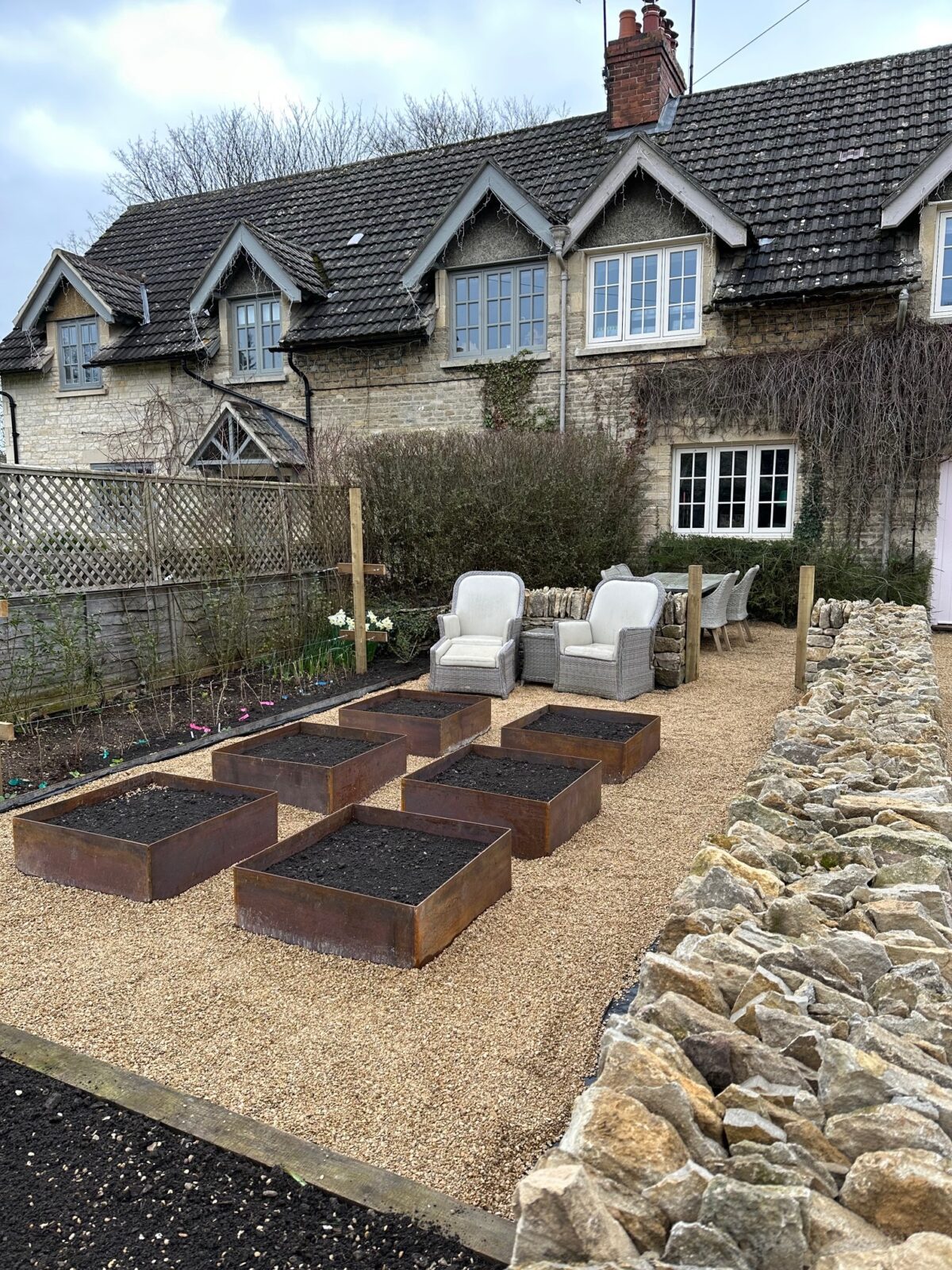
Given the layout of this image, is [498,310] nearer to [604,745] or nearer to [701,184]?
[701,184]

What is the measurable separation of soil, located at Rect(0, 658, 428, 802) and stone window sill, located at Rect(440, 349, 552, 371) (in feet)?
23.6

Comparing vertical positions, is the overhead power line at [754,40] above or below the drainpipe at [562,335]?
above

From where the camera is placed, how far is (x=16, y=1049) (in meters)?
2.65

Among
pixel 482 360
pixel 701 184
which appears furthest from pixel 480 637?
pixel 701 184

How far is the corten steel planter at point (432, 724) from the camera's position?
5.90 metres

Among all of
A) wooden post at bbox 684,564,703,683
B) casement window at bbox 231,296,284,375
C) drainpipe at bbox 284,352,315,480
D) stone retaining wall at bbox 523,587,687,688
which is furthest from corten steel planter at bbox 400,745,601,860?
casement window at bbox 231,296,284,375

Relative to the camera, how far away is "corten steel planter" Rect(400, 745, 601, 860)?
416 centimetres

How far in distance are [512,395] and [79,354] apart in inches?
379

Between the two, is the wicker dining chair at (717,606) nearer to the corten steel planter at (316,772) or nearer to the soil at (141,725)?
the soil at (141,725)

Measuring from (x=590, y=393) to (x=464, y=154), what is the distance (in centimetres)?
667

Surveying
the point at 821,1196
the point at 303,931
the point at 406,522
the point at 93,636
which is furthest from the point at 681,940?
the point at 406,522

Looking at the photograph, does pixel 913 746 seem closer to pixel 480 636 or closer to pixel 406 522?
pixel 480 636

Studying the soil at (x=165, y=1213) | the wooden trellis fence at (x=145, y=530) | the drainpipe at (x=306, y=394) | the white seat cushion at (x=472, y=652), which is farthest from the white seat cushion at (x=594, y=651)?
the drainpipe at (x=306, y=394)

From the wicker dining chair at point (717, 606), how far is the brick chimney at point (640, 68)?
31.6 ft
